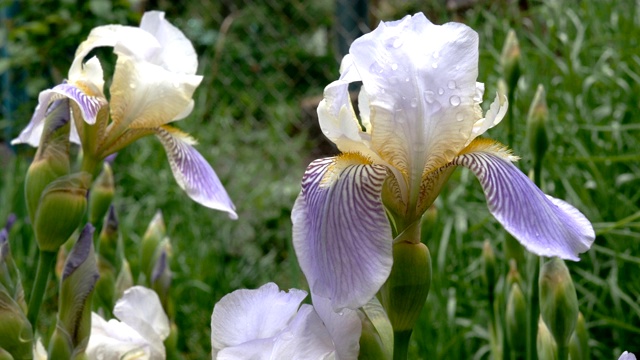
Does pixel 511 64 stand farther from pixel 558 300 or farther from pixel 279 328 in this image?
pixel 279 328

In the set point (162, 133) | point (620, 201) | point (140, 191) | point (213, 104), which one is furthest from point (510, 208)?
point (213, 104)

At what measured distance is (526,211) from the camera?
555 millimetres

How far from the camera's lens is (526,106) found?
6.69 ft

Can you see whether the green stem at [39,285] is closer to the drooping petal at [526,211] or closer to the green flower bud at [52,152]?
the green flower bud at [52,152]

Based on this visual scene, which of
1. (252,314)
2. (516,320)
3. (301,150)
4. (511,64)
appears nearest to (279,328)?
(252,314)

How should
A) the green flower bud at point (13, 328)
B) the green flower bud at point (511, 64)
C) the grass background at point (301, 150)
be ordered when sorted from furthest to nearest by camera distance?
the grass background at point (301, 150) → the green flower bud at point (511, 64) → the green flower bud at point (13, 328)

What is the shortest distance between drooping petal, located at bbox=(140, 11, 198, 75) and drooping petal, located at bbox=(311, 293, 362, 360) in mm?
452

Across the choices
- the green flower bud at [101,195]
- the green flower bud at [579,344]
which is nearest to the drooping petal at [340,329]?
the green flower bud at [579,344]

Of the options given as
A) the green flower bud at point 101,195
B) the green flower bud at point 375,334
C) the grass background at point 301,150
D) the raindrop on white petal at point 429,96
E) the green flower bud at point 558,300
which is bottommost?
the grass background at point 301,150

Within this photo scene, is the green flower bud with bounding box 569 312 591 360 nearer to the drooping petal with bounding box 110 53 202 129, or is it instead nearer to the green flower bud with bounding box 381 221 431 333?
the green flower bud with bounding box 381 221 431 333

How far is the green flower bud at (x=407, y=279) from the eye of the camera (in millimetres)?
575

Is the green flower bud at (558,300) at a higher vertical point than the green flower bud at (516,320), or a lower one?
higher

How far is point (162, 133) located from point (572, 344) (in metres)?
0.52

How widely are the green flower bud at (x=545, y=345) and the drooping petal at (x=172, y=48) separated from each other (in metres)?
0.49
